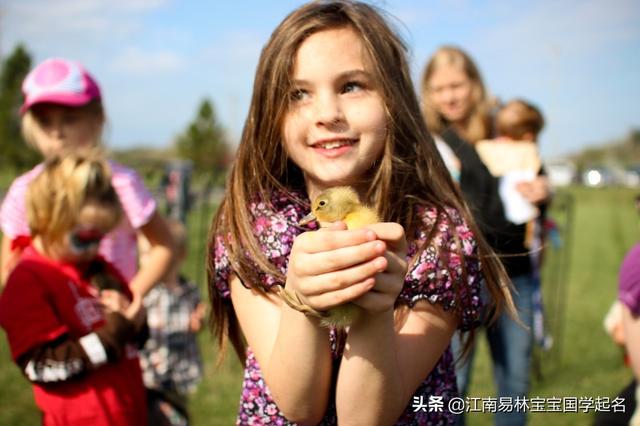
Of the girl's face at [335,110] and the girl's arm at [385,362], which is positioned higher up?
the girl's face at [335,110]

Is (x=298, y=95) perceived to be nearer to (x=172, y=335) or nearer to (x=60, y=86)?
(x=60, y=86)

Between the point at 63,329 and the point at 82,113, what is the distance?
1.34 meters

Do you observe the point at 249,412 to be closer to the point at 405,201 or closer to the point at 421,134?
the point at 405,201

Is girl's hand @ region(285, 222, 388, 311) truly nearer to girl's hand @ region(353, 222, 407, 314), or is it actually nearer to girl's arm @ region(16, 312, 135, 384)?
girl's hand @ region(353, 222, 407, 314)

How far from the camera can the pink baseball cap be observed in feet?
9.77

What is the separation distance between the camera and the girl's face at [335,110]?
1.51 meters

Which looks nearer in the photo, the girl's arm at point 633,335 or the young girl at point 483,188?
the girl's arm at point 633,335

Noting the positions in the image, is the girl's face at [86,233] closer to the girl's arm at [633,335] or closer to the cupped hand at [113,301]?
the cupped hand at [113,301]

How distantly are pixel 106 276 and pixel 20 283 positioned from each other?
0.38 metres

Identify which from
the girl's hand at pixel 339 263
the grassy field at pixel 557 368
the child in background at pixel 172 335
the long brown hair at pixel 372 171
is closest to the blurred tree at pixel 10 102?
the grassy field at pixel 557 368

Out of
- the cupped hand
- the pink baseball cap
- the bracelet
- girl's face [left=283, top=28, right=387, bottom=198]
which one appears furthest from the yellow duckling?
the pink baseball cap

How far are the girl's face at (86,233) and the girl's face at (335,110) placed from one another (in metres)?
1.27

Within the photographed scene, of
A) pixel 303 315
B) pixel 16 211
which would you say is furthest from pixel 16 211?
pixel 303 315

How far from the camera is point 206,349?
6809mm
